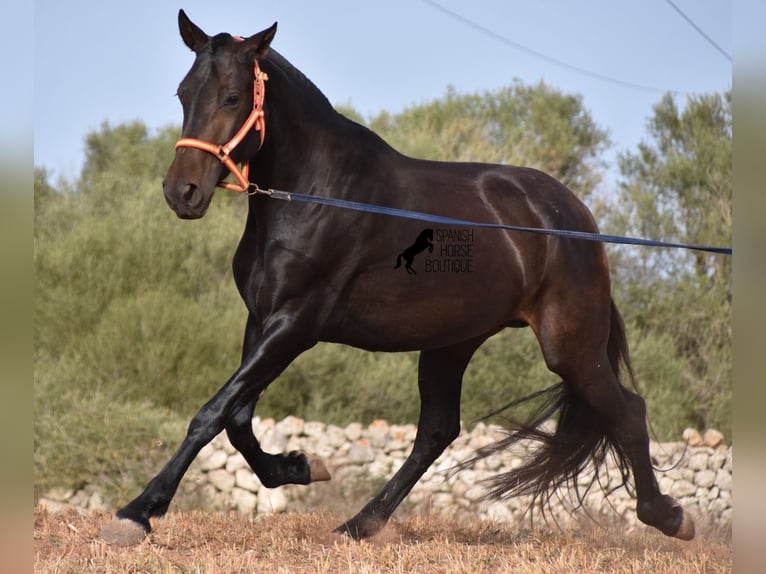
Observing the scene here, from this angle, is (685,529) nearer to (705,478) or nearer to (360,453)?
(360,453)

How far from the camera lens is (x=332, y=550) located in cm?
469

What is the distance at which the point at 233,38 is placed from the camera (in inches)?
172

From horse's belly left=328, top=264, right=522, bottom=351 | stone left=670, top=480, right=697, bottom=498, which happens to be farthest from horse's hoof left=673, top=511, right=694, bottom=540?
stone left=670, top=480, right=697, bottom=498

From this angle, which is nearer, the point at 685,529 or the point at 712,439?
the point at 685,529

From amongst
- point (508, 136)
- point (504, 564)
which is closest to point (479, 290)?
point (504, 564)

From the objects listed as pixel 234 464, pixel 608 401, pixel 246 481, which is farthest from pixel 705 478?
pixel 608 401

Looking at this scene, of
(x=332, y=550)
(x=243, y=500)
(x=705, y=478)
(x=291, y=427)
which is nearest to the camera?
(x=332, y=550)

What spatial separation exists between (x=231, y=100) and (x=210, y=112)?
4.9 inches

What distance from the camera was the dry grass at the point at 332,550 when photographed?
4.14 meters

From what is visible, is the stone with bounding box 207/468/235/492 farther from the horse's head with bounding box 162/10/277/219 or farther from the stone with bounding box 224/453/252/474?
the horse's head with bounding box 162/10/277/219

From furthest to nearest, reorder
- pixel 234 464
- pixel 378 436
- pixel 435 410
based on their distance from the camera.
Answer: pixel 378 436 < pixel 234 464 < pixel 435 410

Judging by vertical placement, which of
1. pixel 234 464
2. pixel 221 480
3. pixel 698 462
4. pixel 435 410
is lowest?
pixel 221 480

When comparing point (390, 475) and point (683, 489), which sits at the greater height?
point (683, 489)
